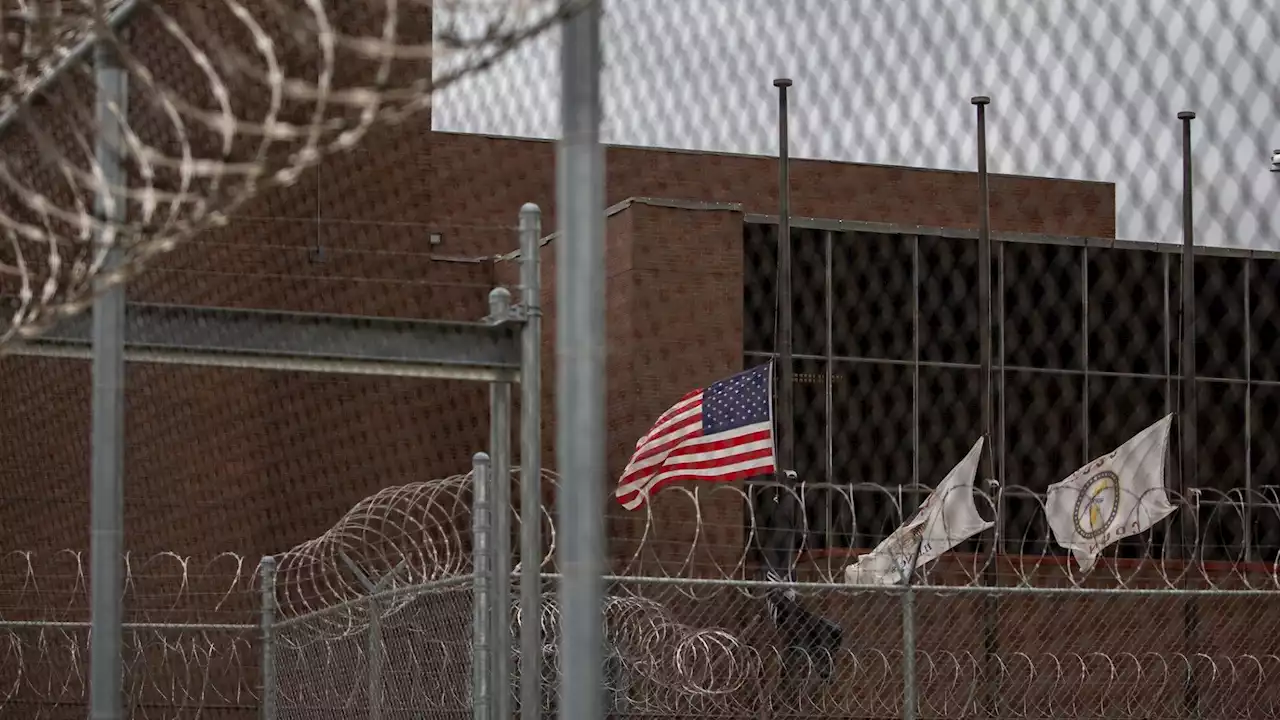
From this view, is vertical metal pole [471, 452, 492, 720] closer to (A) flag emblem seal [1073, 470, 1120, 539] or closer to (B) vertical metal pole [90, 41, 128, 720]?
(B) vertical metal pole [90, 41, 128, 720]

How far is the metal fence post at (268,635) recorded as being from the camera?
446 inches

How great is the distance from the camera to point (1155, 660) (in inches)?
738

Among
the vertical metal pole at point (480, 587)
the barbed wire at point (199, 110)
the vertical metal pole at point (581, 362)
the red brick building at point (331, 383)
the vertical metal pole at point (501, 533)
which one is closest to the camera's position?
the barbed wire at point (199, 110)

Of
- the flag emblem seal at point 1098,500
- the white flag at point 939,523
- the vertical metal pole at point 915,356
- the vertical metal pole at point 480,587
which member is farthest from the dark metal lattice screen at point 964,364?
the vertical metal pole at point 480,587

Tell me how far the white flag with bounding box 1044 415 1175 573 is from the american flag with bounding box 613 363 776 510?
2009 millimetres

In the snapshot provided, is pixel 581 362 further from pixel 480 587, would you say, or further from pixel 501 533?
pixel 480 587

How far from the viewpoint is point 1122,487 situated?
14664mm

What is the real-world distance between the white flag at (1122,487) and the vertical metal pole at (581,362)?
9.42 meters

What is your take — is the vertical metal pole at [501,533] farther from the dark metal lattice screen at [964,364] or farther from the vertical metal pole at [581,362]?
the dark metal lattice screen at [964,364]

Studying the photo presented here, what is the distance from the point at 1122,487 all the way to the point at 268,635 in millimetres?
6394

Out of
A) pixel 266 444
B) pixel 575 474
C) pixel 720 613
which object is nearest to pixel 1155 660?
pixel 720 613

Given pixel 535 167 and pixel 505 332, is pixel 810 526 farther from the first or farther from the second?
pixel 505 332

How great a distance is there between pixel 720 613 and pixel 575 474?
555 inches

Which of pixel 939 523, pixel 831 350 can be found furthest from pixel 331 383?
pixel 939 523
